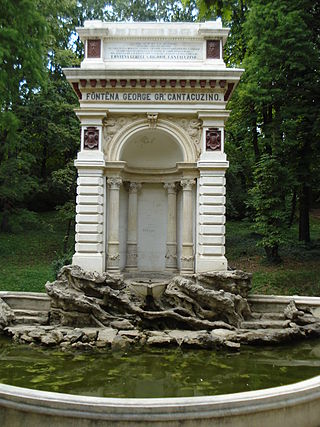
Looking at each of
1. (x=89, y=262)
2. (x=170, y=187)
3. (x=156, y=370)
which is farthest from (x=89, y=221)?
(x=156, y=370)

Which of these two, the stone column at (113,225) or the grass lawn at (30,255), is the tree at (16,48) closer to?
the stone column at (113,225)

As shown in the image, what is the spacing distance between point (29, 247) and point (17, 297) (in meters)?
11.2

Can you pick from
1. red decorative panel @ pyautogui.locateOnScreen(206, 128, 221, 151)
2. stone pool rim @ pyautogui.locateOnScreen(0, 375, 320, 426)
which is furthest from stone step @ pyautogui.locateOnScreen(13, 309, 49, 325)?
red decorative panel @ pyautogui.locateOnScreen(206, 128, 221, 151)

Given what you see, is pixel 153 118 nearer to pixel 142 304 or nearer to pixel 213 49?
pixel 213 49

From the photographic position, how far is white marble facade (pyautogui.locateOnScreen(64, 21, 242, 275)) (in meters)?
12.8

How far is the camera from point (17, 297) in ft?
40.8

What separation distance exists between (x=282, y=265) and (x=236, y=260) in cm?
292

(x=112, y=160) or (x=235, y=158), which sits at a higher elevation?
(x=235, y=158)

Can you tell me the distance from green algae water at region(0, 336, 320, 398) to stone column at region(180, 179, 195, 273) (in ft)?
13.1

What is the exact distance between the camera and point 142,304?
11977 mm

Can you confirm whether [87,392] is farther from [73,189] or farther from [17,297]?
[73,189]

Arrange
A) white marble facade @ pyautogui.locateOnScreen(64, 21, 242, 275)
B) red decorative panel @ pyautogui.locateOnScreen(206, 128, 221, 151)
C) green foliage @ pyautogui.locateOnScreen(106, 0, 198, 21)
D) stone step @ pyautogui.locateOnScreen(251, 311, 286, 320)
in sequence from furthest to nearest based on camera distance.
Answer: green foliage @ pyautogui.locateOnScreen(106, 0, 198, 21)
red decorative panel @ pyautogui.locateOnScreen(206, 128, 221, 151)
white marble facade @ pyautogui.locateOnScreen(64, 21, 242, 275)
stone step @ pyautogui.locateOnScreen(251, 311, 286, 320)

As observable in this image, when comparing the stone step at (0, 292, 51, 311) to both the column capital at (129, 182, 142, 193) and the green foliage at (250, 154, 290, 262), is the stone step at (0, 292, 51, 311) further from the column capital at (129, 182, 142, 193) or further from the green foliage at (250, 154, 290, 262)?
the green foliage at (250, 154, 290, 262)

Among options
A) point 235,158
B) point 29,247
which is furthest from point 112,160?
point 235,158
